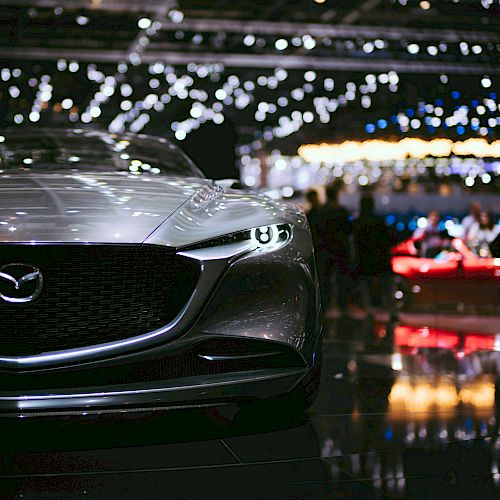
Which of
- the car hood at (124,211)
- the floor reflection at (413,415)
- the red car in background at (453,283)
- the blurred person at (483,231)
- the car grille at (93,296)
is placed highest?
the car hood at (124,211)

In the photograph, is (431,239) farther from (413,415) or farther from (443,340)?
(413,415)

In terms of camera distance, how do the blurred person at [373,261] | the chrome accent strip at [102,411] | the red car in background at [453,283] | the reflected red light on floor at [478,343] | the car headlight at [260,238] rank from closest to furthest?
the chrome accent strip at [102,411] < the car headlight at [260,238] < the reflected red light on floor at [478,343] < the red car in background at [453,283] < the blurred person at [373,261]

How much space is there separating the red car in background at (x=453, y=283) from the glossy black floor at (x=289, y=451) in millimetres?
4496

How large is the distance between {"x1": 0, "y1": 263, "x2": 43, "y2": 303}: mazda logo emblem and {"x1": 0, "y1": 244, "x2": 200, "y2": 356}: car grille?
0.06 ft

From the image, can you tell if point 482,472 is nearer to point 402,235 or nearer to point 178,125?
point 402,235

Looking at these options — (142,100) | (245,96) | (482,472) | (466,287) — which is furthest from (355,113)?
(482,472)

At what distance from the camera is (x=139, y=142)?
5.49 metres

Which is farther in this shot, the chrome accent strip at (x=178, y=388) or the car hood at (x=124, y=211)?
the car hood at (x=124, y=211)

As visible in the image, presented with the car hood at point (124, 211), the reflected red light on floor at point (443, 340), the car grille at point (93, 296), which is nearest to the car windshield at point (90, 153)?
the car hood at point (124, 211)

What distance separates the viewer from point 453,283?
9.77 metres

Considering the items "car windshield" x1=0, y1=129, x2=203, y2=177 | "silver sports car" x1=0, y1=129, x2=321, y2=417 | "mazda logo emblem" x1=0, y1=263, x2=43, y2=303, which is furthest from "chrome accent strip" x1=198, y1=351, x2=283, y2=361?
"car windshield" x1=0, y1=129, x2=203, y2=177

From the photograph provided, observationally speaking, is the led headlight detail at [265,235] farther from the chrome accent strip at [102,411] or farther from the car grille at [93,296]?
the chrome accent strip at [102,411]

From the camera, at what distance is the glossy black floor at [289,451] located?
10.2 ft

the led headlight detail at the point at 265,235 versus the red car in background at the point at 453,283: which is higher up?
the led headlight detail at the point at 265,235
